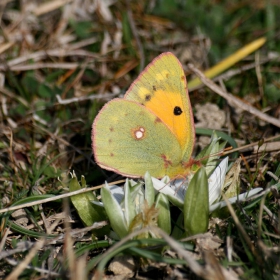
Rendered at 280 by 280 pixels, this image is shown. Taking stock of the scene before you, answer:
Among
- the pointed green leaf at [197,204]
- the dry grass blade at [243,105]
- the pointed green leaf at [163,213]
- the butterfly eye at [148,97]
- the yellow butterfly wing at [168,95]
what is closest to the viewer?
the pointed green leaf at [197,204]

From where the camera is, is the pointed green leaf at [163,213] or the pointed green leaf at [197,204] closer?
the pointed green leaf at [197,204]

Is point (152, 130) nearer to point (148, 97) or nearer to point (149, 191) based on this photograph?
point (148, 97)

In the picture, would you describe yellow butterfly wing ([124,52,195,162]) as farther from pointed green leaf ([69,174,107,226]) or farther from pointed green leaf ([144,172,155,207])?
pointed green leaf ([69,174,107,226])

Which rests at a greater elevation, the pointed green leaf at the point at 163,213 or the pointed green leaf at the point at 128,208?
the pointed green leaf at the point at 128,208

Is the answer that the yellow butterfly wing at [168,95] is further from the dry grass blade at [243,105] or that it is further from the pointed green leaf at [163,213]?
the dry grass blade at [243,105]

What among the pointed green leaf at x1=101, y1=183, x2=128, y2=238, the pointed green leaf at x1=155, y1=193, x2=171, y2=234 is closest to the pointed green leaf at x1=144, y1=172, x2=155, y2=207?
the pointed green leaf at x1=155, y1=193, x2=171, y2=234

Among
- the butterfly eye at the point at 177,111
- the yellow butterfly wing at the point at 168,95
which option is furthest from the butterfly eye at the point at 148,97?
the butterfly eye at the point at 177,111

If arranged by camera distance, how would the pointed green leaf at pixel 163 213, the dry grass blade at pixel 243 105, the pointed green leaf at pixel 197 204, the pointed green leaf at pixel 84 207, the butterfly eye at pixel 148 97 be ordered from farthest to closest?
1. the dry grass blade at pixel 243 105
2. the butterfly eye at pixel 148 97
3. the pointed green leaf at pixel 84 207
4. the pointed green leaf at pixel 163 213
5. the pointed green leaf at pixel 197 204

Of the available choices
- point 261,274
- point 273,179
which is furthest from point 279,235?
point 273,179

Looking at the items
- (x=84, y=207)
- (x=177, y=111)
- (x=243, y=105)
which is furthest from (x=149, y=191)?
(x=243, y=105)

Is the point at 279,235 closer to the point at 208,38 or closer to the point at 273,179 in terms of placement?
the point at 273,179
